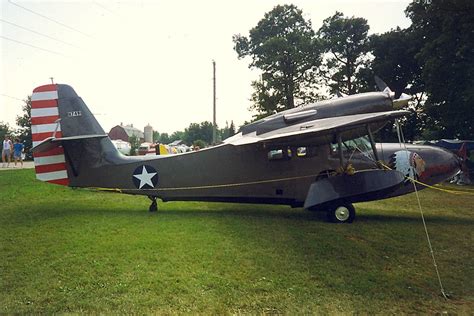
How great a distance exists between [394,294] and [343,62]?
29.2 meters

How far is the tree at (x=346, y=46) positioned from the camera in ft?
92.5

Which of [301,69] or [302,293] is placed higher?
[301,69]

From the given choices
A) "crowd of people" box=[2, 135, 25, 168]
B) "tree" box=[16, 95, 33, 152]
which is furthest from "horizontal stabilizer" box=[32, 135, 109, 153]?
"tree" box=[16, 95, 33, 152]

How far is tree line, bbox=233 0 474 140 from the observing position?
1805 cm

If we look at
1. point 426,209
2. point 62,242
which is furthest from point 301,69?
point 62,242

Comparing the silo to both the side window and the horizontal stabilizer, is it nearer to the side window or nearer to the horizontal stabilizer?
the horizontal stabilizer

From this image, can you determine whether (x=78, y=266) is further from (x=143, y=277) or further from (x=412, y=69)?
(x=412, y=69)

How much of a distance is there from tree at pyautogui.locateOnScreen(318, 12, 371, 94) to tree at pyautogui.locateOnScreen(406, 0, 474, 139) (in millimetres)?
6515

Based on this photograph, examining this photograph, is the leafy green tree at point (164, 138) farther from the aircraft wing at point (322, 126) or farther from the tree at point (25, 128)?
the aircraft wing at point (322, 126)

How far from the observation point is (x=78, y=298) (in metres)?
3.49

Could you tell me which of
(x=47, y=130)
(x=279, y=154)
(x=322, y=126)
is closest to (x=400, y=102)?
(x=322, y=126)

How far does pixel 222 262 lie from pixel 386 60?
25707mm

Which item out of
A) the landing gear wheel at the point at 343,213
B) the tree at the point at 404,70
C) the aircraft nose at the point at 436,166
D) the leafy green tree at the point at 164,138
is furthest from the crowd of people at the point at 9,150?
the leafy green tree at the point at 164,138

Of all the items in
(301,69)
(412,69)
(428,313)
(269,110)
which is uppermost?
(301,69)
